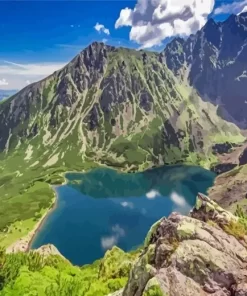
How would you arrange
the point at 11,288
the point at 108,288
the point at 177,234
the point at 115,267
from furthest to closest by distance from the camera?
the point at 115,267 → the point at 108,288 → the point at 11,288 → the point at 177,234

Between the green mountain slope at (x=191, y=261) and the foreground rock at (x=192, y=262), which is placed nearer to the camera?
the foreground rock at (x=192, y=262)

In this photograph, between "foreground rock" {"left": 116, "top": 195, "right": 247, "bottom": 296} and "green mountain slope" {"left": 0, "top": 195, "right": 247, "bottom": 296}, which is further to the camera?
"green mountain slope" {"left": 0, "top": 195, "right": 247, "bottom": 296}

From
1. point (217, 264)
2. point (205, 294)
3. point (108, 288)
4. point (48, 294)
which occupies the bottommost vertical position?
point (108, 288)

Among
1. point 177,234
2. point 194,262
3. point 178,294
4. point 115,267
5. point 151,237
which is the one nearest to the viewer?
point 178,294

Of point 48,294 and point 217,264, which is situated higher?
point 217,264

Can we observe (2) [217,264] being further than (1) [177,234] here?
No

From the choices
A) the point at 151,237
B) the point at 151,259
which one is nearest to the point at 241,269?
the point at 151,259

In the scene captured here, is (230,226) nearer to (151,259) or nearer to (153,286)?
(151,259)
